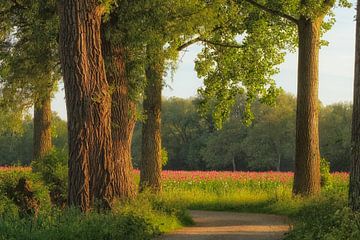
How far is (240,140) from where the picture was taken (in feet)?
291

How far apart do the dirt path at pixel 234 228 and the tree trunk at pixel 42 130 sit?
29.2 ft

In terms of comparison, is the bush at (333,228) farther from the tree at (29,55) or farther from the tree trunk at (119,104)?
the tree at (29,55)

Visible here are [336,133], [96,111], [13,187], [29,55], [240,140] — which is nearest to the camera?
[96,111]

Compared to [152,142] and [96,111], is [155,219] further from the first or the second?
[152,142]

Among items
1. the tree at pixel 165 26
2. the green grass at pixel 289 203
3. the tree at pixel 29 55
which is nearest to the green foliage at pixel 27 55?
the tree at pixel 29 55

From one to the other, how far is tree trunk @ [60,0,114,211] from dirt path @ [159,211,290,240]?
2565mm

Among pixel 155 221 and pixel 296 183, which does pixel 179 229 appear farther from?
pixel 296 183

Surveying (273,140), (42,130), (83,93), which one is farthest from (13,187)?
(273,140)

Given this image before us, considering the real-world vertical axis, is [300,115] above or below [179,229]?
above

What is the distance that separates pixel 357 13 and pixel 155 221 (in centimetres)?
694

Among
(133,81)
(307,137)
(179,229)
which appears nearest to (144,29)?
(133,81)

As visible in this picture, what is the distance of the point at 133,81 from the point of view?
810 inches

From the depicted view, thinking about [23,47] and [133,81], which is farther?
[23,47]

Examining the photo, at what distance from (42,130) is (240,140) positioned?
62750 millimetres
